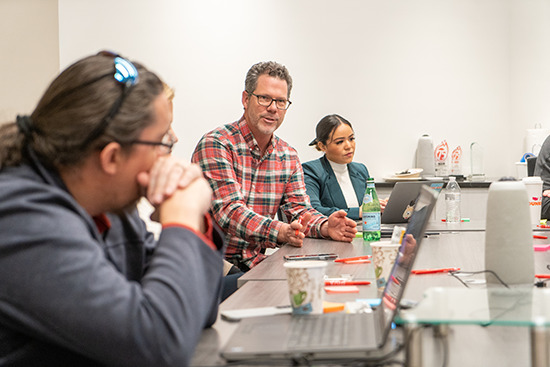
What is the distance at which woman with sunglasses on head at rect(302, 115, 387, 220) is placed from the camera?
362 cm

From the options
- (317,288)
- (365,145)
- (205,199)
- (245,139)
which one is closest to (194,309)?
(205,199)

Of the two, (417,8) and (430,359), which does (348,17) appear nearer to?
(417,8)

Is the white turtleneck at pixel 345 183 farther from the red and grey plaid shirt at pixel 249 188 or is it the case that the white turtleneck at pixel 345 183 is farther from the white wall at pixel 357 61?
the white wall at pixel 357 61

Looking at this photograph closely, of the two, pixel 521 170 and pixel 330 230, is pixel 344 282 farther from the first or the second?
pixel 521 170

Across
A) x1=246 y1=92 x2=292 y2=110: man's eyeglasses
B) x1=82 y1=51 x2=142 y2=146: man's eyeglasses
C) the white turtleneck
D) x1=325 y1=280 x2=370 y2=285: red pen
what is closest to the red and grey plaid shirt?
x1=246 y1=92 x2=292 y2=110: man's eyeglasses

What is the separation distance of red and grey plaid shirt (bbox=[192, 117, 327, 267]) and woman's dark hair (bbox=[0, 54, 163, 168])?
1403mm

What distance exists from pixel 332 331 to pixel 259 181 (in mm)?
1757

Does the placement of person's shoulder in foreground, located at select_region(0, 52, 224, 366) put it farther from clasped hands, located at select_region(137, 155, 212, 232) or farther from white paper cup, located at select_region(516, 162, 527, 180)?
white paper cup, located at select_region(516, 162, 527, 180)

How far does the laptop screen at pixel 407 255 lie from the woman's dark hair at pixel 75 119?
491 mm

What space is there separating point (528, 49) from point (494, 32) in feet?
1.05

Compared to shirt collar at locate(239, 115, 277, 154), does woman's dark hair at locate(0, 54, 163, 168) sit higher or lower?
lower

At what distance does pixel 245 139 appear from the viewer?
8.87 ft

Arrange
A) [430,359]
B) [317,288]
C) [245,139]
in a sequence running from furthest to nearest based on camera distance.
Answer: [245,139] < [317,288] < [430,359]

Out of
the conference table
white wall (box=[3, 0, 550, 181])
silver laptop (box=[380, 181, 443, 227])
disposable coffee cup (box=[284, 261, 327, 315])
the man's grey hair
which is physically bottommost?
the conference table
